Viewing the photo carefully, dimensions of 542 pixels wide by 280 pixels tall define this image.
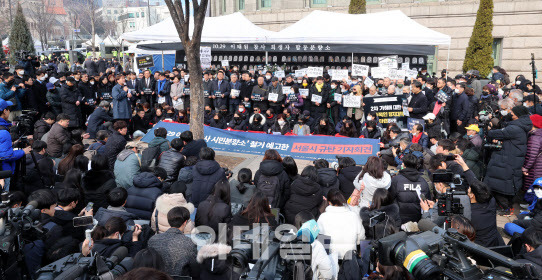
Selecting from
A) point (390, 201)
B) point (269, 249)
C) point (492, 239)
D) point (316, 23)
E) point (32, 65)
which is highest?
point (316, 23)

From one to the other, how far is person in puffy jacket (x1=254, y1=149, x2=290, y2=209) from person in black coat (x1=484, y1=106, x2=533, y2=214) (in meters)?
3.90

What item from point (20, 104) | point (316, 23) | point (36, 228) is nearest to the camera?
point (36, 228)

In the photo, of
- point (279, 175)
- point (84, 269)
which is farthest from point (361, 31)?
point (84, 269)

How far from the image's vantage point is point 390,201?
539cm

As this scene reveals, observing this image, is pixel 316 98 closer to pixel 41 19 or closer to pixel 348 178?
pixel 348 178

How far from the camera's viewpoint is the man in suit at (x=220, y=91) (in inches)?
568

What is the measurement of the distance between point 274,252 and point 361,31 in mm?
14932

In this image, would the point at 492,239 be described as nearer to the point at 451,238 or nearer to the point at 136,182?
the point at 451,238

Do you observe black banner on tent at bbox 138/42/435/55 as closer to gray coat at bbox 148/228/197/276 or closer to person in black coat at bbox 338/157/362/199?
person in black coat at bbox 338/157/362/199

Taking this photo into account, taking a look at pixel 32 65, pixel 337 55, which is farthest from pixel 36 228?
pixel 337 55

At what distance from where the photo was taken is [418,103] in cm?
1166

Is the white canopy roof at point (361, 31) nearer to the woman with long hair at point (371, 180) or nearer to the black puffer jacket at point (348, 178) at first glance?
the black puffer jacket at point (348, 178)

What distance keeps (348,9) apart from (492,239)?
2039 centimetres

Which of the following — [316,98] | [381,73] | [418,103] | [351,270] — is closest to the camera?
[351,270]
